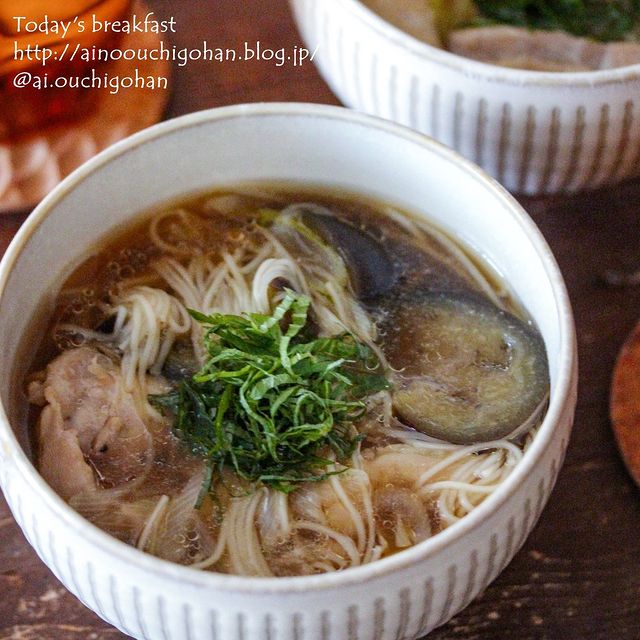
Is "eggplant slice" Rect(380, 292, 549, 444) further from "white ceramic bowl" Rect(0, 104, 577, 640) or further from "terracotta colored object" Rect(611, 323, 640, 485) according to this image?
"terracotta colored object" Rect(611, 323, 640, 485)

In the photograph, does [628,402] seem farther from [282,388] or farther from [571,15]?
[571,15]

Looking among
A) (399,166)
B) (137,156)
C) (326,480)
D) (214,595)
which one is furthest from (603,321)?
(214,595)

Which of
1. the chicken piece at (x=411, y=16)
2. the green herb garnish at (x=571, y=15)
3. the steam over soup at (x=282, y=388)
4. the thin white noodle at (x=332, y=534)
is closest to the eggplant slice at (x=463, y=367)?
the steam over soup at (x=282, y=388)

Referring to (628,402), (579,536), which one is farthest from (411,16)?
(579,536)

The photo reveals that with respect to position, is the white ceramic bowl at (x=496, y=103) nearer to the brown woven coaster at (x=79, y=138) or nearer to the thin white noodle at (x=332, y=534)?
the brown woven coaster at (x=79, y=138)

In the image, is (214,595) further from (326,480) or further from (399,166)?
(399,166)

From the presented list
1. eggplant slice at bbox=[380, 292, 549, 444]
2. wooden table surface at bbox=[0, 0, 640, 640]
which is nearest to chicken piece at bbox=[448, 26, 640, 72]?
wooden table surface at bbox=[0, 0, 640, 640]
